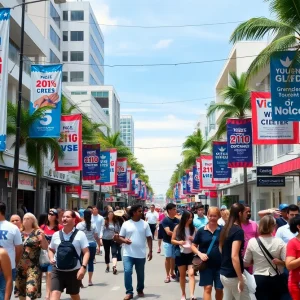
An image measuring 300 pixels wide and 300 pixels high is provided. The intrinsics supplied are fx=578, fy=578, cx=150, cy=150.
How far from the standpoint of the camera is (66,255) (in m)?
7.93

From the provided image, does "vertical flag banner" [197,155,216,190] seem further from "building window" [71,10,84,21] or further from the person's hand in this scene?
"building window" [71,10,84,21]

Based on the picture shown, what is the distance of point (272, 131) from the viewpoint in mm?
20906

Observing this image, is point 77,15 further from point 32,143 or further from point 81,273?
point 81,273

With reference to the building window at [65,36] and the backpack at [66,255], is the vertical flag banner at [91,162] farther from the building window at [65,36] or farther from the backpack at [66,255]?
the building window at [65,36]

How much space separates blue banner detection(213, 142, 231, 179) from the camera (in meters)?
33.2

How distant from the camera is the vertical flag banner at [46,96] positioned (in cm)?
1997

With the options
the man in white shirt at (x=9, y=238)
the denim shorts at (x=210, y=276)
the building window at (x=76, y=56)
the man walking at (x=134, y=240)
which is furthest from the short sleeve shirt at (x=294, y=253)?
the building window at (x=76, y=56)

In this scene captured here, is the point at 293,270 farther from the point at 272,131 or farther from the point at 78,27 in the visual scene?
the point at 78,27

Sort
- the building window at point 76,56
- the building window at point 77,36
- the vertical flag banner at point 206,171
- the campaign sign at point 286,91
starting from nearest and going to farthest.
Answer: the campaign sign at point 286,91, the vertical flag banner at point 206,171, the building window at point 77,36, the building window at point 76,56

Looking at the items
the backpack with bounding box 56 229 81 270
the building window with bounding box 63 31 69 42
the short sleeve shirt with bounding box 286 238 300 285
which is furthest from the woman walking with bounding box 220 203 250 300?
the building window with bounding box 63 31 69 42

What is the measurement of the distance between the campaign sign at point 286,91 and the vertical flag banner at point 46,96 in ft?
24.5

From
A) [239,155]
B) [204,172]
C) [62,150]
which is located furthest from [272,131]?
[204,172]

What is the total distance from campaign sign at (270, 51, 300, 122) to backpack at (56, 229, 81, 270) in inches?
408

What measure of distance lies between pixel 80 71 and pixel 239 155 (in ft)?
207
